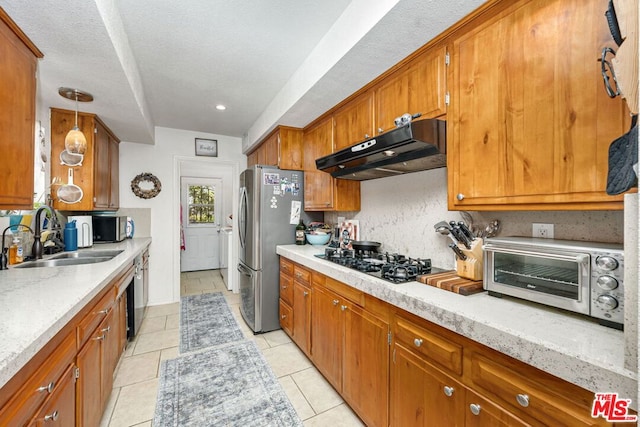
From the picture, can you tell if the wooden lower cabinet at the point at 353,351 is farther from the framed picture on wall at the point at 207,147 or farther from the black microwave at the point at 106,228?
the framed picture on wall at the point at 207,147

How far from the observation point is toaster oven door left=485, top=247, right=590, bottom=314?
36.4 inches

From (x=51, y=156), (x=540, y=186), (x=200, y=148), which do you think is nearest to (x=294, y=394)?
(x=540, y=186)

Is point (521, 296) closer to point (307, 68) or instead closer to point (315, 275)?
point (315, 275)

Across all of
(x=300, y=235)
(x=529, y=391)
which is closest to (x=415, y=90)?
(x=529, y=391)

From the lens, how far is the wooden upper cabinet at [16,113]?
1386mm

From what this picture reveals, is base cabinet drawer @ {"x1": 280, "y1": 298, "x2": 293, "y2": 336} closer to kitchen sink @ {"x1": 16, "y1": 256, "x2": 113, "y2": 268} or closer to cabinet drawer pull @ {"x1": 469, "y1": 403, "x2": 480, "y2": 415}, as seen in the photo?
kitchen sink @ {"x1": 16, "y1": 256, "x2": 113, "y2": 268}

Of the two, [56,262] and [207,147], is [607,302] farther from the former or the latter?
[207,147]

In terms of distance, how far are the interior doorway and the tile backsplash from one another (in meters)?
4.09

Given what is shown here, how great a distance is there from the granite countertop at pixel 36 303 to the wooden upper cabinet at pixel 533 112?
173 centimetres

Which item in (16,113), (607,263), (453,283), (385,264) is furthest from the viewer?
(385,264)

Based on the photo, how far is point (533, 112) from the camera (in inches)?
44.1

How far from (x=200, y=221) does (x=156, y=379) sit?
431 cm

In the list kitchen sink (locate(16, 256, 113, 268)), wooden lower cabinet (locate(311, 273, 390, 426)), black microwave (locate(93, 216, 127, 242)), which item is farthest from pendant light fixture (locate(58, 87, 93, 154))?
wooden lower cabinet (locate(311, 273, 390, 426))

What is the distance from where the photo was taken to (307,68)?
2186mm
